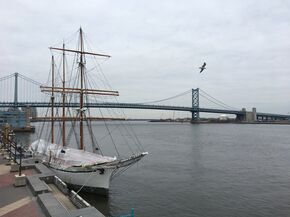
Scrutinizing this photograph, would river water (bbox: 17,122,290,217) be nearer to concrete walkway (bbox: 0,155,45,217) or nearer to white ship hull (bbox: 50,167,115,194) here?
white ship hull (bbox: 50,167,115,194)

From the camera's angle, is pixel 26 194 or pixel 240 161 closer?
pixel 26 194

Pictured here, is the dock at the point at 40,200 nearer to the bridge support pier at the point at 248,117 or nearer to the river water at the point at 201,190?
the river water at the point at 201,190

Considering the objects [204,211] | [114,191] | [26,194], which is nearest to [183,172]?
[114,191]

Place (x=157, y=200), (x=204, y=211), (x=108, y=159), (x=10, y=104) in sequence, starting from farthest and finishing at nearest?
(x=10, y=104) → (x=108, y=159) → (x=157, y=200) → (x=204, y=211)

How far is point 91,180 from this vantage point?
2220 centimetres

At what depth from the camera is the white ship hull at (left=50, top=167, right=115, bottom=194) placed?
72.1ft

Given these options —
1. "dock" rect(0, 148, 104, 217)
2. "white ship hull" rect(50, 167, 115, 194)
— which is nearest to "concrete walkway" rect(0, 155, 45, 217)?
"dock" rect(0, 148, 104, 217)

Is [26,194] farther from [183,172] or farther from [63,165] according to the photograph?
[183,172]

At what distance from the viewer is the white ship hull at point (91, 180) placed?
22.0 meters

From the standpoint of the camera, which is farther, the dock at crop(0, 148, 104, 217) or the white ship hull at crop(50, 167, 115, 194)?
the white ship hull at crop(50, 167, 115, 194)

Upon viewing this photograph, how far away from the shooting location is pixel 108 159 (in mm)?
23516

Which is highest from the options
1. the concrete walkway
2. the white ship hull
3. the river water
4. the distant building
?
the distant building

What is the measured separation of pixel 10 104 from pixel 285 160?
331 ft

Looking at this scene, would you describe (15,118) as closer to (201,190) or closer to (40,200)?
(201,190)
